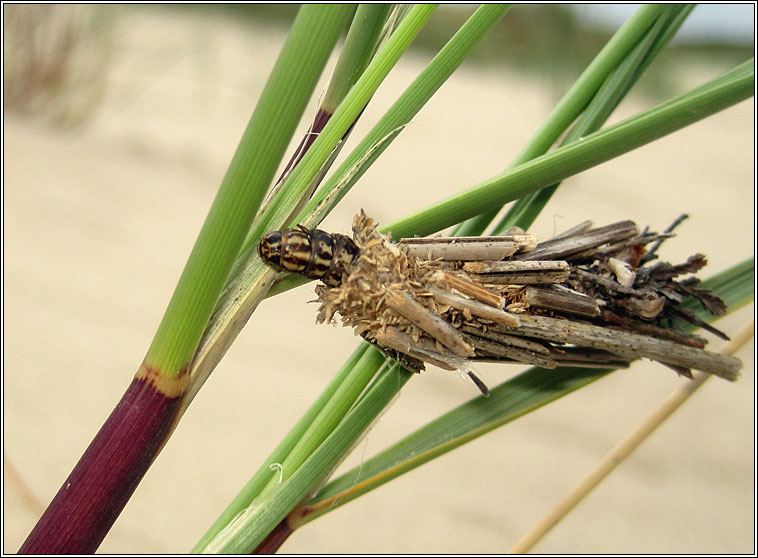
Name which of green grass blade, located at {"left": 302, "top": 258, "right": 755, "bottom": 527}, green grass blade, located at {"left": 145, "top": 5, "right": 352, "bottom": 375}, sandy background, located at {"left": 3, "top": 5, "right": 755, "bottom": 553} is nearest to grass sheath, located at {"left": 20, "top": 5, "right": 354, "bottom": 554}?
green grass blade, located at {"left": 145, "top": 5, "right": 352, "bottom": 375}

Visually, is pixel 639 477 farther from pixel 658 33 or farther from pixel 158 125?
pixel 158 125

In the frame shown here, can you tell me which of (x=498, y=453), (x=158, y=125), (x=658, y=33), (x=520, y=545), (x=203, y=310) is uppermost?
(x=658, y=33)

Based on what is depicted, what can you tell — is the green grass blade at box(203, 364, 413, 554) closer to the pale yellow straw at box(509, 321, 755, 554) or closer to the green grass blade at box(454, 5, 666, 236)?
the green grass blade at box(454, 5, 666, 236)

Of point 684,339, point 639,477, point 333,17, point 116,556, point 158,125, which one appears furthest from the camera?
point 158,125

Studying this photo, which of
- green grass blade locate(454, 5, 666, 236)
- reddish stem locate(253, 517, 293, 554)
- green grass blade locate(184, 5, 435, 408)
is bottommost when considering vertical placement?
reddish stem locate(253, 517, 293, 554)

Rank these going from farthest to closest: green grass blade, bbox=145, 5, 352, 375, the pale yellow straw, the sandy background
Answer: the sandy background < the pale yellow straw < green grass blade, bbox=145, 5, 352, 375

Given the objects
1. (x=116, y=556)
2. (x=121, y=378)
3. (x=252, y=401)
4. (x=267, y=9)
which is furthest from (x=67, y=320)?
(x=267, y=9)

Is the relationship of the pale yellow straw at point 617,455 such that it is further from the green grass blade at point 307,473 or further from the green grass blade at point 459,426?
the green grass blade at point 307,473
